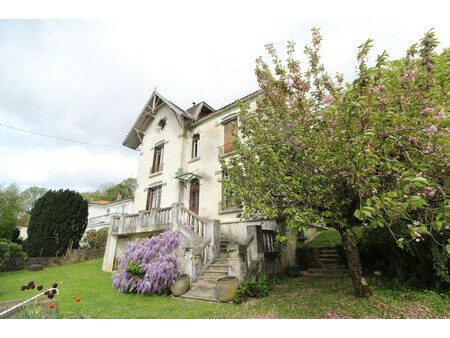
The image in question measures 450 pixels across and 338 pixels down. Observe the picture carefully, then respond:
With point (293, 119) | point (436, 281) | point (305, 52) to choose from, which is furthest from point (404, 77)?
point (436, 281)

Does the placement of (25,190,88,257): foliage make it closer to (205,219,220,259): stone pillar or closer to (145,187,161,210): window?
(145,187,161,210): window

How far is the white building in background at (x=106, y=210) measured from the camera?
91.5 ft

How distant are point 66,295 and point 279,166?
378 inches

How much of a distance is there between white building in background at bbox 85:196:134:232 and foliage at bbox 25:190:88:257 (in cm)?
670

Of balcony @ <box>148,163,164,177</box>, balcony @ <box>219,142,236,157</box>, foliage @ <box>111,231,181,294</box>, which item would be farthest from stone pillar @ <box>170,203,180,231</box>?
balcony @ <box>148,163,164,177</box>

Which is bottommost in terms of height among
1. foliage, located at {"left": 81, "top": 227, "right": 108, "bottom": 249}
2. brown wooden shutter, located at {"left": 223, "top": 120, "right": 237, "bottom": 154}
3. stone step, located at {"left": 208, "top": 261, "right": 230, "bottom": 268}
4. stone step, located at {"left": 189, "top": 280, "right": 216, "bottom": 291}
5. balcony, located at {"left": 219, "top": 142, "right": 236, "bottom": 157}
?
stone step, located at {"left": 189, "top": 280, "right": 216, "bottom": 291}

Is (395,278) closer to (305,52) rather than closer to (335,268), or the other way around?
(335,268)

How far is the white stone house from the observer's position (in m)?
8.66

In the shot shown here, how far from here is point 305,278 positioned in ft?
28.8

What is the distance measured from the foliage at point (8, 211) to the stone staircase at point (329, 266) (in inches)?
1115

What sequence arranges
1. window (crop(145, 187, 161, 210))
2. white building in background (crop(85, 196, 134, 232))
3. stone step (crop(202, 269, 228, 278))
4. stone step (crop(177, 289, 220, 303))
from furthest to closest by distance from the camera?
white building in background (crop(85, 196, 134, 232)), window (crop(145, 187, 161, 210)), stone step (crop(202, 269, 228, 278)), stone step (crop(177, 289, 220, 303))

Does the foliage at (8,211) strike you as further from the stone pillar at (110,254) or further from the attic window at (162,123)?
the attic window at (162,123)

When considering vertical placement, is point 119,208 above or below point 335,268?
above

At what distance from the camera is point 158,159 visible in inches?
712
